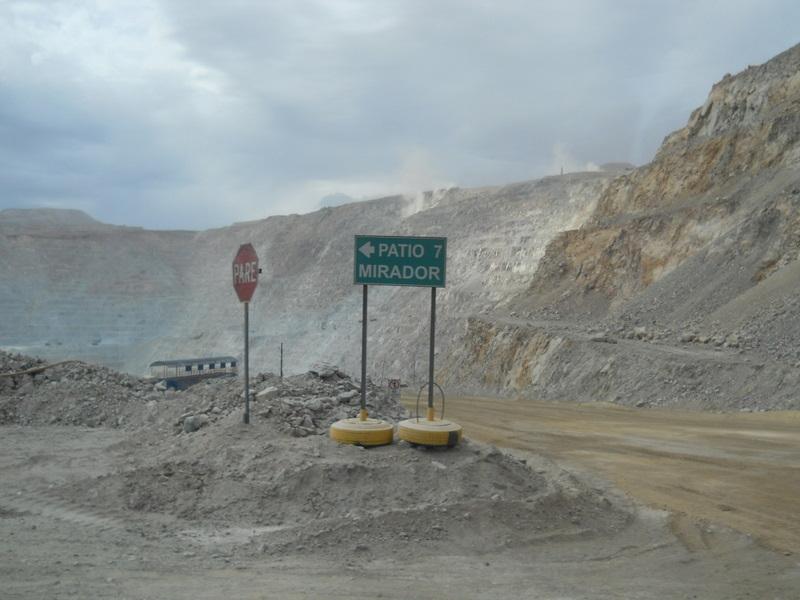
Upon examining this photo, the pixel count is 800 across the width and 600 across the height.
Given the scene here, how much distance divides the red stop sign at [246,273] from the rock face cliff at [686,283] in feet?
54.4

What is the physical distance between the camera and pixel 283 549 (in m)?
6.37

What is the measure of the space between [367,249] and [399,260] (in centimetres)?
41

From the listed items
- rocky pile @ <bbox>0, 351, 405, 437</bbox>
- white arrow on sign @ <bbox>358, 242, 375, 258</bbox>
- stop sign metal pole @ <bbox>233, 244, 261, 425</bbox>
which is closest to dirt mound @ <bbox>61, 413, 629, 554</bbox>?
stop sign metal pole @ <bbox>233, 244, 261, 425</bbox>

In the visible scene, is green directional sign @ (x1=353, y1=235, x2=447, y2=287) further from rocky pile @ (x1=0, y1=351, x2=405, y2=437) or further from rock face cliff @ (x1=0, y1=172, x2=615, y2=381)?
rock face cliff @ (x1=0, y1=172, x2=615, y2=381)

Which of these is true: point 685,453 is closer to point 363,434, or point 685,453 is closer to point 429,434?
point 429,434

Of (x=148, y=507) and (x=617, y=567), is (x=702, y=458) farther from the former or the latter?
(x=148, y=507)

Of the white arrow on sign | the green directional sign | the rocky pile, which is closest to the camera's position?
→ the green directional sign

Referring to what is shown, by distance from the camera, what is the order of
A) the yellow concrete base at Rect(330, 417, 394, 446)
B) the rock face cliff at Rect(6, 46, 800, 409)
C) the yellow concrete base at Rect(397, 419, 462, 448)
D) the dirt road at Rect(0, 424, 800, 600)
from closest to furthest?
the dirt road at Rect(0, 424, 800, 600)
the yellow concrete base at Rect(397, 419, 462, 448)
the yellow concrete base at Rect(330, 417, 394, 446)
the rock face cliff at Rect(6, 46, 800, 409)

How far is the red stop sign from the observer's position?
31.2 ft

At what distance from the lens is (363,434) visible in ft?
28.0

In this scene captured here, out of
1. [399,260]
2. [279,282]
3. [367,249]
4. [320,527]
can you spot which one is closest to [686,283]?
[399,260]

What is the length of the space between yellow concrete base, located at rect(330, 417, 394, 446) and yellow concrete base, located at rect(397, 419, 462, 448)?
167 millimetres

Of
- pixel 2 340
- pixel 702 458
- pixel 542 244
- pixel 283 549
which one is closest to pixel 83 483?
pixel 283 549

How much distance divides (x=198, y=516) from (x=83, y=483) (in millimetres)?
1713
